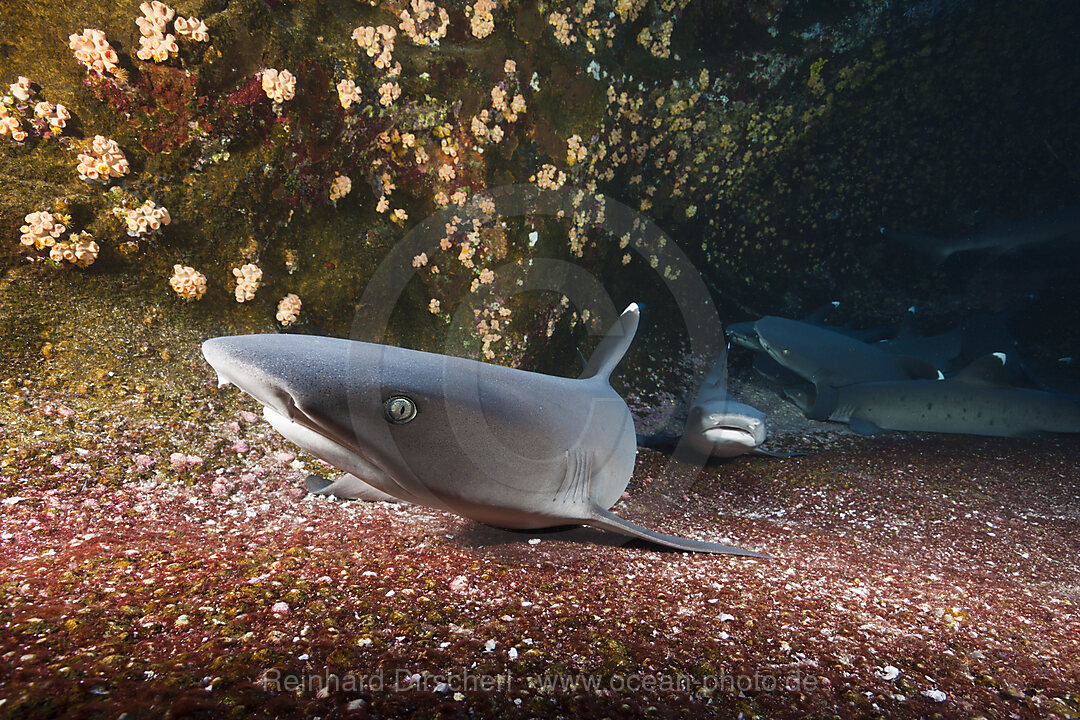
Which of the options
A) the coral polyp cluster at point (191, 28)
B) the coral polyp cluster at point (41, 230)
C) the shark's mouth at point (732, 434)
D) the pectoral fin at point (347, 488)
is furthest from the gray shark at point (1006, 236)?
the coral polyp cluster at point (41, 230)

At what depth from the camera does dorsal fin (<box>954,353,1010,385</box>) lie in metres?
5.57

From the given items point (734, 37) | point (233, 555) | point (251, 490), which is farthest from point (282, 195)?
point (734, 37)

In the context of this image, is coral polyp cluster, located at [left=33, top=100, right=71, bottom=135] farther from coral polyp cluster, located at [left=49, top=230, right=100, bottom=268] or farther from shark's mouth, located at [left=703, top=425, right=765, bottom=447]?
shark's mouth, located at [left=703, top=425, right=765, bottom=447]

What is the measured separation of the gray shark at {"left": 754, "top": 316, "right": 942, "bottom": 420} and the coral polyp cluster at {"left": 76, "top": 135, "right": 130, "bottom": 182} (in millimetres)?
7065

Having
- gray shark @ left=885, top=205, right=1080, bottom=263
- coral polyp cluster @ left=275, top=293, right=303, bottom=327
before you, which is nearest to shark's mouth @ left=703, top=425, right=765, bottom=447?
coral polyp cluster @ left=275, top=293, right=303, bottom=327

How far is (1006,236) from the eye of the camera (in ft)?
25.2

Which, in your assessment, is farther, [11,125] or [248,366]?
[11,125]

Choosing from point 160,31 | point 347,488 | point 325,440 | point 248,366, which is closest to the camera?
point 248,366

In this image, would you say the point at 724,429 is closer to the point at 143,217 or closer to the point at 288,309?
the point at 288,309

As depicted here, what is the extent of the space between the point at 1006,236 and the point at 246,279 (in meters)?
10.7

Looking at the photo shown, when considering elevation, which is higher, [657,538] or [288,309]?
[288,309]

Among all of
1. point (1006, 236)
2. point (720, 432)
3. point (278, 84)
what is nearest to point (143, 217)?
point (278, 84)

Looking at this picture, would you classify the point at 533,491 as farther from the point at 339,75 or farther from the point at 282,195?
the point at 339,75

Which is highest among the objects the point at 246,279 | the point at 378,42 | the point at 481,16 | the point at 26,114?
the point at 481,16
